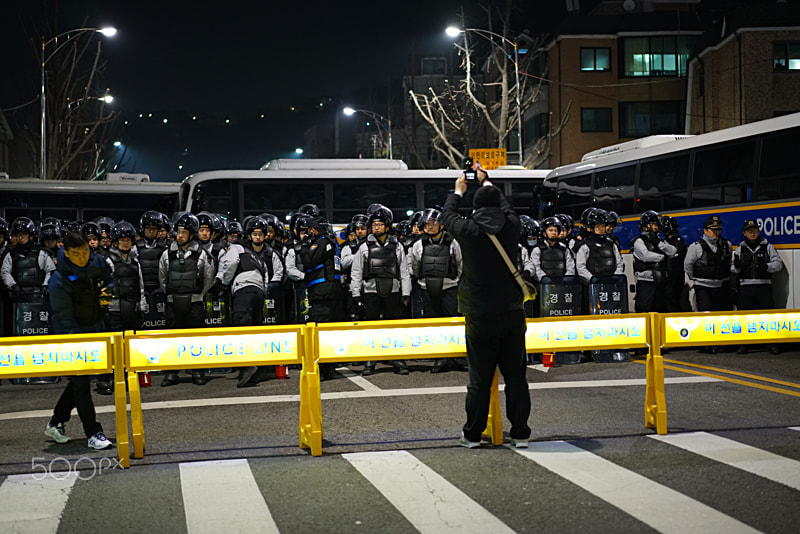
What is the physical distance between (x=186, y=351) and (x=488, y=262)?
8.39ft

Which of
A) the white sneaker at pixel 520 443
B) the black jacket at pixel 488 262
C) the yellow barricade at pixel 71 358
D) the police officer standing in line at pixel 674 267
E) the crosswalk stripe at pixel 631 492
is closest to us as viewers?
the crosswalk stripe at pixel 631 492

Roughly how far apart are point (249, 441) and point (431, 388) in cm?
347

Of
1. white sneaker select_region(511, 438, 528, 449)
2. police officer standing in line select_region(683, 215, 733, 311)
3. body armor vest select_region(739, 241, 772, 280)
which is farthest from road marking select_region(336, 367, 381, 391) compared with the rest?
body armor vest select_region(739, 241, 772, 280)

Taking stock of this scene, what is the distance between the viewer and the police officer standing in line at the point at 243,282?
11969 mm

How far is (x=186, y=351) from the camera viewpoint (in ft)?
23.8

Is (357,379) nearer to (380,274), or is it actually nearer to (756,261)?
(380,274)

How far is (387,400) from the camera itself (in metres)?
10.1

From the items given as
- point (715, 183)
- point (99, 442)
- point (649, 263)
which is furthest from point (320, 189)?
point (99, 442)

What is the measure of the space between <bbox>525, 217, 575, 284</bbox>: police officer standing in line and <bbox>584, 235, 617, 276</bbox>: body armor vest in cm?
32

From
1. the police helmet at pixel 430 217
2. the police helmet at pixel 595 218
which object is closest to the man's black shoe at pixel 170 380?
the police helmet at pixel 430 217

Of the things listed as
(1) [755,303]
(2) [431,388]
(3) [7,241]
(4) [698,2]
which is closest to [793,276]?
(1) [755,303]

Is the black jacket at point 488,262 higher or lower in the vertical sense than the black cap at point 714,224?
lower

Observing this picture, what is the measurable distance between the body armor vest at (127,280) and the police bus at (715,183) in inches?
377

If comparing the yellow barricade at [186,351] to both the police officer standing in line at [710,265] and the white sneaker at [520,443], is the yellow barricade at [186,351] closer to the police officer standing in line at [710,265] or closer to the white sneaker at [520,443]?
the white sneaker at [520,443]
